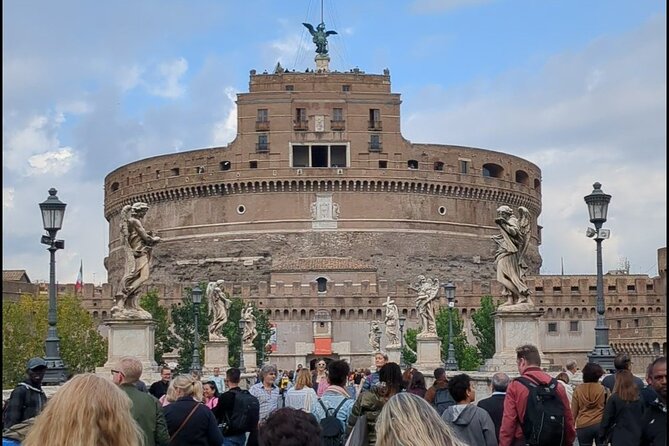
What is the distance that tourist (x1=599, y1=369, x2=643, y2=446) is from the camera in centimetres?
818

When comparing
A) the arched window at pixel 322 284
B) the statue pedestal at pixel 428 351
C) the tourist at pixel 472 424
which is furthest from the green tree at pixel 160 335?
the tourist at pixel 472 424

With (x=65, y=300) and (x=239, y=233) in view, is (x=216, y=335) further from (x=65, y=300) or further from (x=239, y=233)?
(x=239, y=233)

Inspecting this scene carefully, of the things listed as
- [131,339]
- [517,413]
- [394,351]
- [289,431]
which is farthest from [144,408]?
[394,351]

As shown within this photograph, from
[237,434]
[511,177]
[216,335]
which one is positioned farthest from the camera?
[511,177]

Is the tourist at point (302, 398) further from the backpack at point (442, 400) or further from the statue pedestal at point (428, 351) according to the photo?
the statue pedestal at point (428, 351)

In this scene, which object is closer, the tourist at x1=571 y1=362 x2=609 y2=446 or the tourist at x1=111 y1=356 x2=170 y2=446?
the tourist at x1=111 y1=356 x2=170 y2=446

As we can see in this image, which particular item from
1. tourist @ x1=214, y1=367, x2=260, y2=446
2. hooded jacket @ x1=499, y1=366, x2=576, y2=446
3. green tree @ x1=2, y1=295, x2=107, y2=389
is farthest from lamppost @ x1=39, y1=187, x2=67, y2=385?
green tree @ x1=2, y1=295, x2=107, y2=389

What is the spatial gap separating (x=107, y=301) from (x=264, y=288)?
34.5 feet

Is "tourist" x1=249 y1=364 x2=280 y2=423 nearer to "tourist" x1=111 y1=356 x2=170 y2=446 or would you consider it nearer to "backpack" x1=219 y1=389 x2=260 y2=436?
"backpack" x1=219 y1=389 x2=260 y2=436

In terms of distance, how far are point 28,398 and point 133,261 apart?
8.43 m

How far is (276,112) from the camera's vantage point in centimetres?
8244

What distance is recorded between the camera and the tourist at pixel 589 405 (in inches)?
422

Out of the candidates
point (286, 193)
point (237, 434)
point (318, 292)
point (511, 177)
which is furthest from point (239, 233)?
point (237, 434)

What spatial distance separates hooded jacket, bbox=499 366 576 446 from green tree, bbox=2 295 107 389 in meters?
42.3
